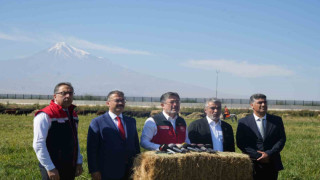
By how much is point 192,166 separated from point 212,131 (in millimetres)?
1127

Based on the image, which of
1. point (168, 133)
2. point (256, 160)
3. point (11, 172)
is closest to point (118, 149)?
point (168, 133)

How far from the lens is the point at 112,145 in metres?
5.49

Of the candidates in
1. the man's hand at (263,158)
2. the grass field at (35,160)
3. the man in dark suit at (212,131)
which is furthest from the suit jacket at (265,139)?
the grass field at (35,160)

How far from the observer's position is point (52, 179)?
4973 millimetres

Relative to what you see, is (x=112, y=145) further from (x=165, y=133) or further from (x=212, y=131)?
(x=212, y=131)

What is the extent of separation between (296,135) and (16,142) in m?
12.1

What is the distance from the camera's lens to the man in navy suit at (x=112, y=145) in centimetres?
546

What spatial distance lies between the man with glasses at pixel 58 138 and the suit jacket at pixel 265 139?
2.75m

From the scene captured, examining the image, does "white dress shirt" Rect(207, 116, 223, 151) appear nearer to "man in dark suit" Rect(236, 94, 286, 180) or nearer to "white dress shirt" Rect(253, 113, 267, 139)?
"man in dark suit" Rect(236, 94, 286, 180)

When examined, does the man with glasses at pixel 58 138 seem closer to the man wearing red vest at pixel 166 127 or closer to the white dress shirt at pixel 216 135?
the man wearing red vest at pixel 166 127

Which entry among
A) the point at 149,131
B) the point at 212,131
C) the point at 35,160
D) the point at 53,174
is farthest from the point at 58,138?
the point at 35,160

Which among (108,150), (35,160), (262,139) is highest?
(262,139)

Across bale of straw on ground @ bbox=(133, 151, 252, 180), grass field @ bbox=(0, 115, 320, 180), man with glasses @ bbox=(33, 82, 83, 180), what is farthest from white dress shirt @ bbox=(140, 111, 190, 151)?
grass field @ bbox=(0, 115, 320, 180)

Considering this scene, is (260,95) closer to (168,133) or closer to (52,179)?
(168,133)
